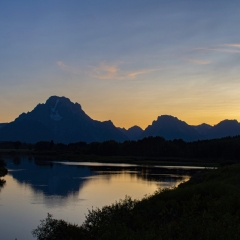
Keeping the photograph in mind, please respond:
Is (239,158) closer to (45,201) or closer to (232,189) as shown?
(45,201)

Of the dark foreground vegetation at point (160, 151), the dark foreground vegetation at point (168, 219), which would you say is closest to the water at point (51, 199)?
the dark foreground vegetation at point (168, 219)

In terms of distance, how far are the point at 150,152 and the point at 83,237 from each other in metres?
142

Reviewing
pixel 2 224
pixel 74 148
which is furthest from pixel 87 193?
pixel 74 148

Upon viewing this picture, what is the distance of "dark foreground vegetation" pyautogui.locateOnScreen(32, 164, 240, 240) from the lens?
14998 millimetres

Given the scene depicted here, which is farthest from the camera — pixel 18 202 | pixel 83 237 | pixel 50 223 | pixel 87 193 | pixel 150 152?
pixel 150 152

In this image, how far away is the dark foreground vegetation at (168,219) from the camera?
49.2ft

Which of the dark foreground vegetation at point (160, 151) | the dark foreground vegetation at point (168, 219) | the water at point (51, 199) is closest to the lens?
the dark foreground vegetation at point (168, 219)

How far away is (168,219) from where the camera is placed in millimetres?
20766

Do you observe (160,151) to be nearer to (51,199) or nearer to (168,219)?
(51,199)

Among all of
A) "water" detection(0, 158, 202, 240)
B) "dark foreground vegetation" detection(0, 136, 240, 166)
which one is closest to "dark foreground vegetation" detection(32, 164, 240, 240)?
"water" detection(0, 158, 202, 240)

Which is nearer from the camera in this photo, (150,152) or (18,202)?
(18,202)

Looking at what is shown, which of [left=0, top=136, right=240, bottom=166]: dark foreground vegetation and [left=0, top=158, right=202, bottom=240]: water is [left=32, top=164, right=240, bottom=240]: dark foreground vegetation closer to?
[left=0, top=158, right=202, bottom=240]: water

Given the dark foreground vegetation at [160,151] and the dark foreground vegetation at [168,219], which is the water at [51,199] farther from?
the dark foreground vegetation at [160,151]

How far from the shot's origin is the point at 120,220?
20.2 metres
